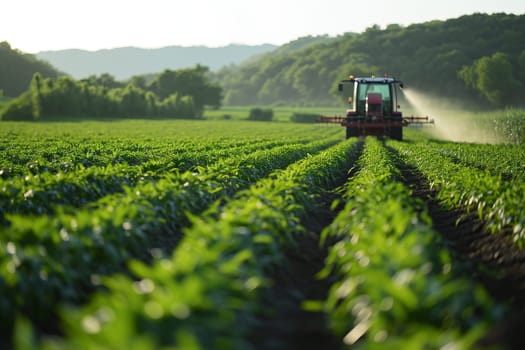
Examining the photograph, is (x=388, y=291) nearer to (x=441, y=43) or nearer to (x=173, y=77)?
(x=173, y=77)

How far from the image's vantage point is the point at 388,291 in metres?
3.87

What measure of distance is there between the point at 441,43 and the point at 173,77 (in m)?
59.7

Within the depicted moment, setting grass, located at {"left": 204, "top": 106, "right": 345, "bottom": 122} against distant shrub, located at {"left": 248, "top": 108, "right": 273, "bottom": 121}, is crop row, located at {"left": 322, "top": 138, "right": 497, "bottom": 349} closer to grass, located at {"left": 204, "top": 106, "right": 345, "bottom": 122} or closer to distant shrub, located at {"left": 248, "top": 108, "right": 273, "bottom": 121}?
distant shrub, located at {"left": 248, "top": 108, "right": 273, "bottom": 121}

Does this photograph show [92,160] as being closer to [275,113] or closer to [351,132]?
[351,132]

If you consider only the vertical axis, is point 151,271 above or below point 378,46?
below

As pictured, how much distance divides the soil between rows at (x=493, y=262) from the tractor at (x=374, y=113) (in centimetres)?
1821

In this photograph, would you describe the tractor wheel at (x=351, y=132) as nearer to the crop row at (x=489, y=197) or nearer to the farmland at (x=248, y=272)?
the crop row at (x=489, y=197)

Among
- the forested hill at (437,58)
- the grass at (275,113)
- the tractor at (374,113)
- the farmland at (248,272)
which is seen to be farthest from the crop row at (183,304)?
the forested hill at (437,58)

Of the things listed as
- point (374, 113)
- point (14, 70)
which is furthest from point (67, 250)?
point (14, 70)

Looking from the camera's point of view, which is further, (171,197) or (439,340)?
(171,197)

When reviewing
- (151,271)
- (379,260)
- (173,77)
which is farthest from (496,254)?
(173,77)

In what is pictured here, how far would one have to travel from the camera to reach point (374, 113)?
28578mm

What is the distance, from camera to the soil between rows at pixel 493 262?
3.92 meters

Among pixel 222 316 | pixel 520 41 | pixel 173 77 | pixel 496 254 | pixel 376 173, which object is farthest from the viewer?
pixel 173 77
